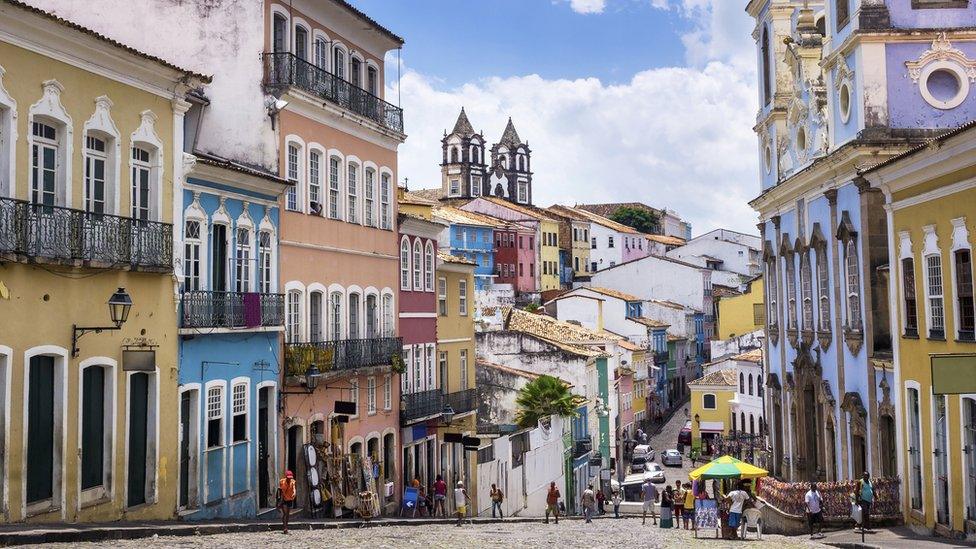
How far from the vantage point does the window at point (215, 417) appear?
2194cm

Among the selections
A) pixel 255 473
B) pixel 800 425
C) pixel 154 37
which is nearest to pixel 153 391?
pixel 255 473

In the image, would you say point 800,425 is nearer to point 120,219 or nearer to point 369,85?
point 369,85

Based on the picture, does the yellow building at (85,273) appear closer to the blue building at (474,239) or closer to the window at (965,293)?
the window at (965,293)

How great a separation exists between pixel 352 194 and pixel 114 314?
41.5ft

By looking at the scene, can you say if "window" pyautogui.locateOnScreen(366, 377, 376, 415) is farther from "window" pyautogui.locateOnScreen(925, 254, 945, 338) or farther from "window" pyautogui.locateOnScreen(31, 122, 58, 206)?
"window" pyautogui.locateOnScreen(31, 122, 58, 206)

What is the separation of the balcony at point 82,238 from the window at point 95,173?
37 cm

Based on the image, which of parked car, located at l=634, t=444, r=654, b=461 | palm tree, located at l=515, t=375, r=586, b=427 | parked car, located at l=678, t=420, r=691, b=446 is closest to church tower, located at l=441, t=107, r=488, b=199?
parked car, located at l=678, t=420, r=691, b=446

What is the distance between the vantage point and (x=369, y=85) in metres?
31.6

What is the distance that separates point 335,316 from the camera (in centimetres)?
2866

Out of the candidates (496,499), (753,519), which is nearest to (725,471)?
(753,519)

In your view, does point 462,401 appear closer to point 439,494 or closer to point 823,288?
point 439,494

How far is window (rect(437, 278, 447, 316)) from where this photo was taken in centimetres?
3703

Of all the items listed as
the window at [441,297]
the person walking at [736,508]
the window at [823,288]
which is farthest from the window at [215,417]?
the window at [823,288]

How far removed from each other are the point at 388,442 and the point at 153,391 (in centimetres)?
1243
